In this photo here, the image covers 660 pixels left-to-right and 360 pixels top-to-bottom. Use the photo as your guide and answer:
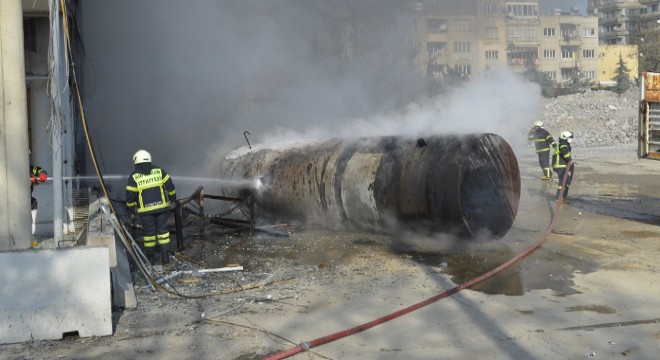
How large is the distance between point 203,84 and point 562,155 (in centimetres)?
1054

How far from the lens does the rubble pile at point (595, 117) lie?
27688 millimetres

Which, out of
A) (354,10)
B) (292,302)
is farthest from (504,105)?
(354,10)

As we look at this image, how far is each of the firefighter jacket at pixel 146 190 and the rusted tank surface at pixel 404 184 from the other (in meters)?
2.56

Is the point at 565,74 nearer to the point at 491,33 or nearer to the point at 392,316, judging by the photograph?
the point at 491,33

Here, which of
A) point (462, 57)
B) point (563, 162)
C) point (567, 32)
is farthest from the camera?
point (567, 32)

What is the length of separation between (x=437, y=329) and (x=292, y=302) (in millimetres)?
1517

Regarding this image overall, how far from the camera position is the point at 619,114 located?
3216 centimetres

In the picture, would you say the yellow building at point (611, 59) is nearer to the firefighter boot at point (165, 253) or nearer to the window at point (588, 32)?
the window at point (588, 32)

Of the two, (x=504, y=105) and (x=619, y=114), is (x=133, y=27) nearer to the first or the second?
(x=504, y=105)

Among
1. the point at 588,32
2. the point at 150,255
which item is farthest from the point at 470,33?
the point at 588,32

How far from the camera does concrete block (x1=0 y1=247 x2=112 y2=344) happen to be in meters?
5.26

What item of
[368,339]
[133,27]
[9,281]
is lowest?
[368,339]

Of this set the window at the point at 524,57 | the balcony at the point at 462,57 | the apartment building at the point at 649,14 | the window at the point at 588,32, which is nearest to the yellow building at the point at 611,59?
the window at the point at 588,32

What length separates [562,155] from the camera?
12.7 metres
